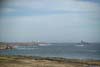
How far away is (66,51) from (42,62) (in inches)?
19.1

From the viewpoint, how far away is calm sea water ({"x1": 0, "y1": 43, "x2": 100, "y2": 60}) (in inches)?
153

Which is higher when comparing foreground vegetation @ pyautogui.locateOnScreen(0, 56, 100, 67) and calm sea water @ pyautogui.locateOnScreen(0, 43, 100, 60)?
calm sea water @ pyautogui.locateOnScreen(0, 43, 100, 60)

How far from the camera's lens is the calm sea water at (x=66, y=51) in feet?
12.7

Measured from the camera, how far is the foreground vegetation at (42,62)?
12.8 ft

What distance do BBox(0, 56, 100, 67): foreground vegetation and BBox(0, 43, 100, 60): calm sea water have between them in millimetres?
75

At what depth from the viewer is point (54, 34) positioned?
4.15 meters

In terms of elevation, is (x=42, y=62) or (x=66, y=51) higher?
(x=66, y=51)

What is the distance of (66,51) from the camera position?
4051mm

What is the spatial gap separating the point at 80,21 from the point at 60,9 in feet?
1.47

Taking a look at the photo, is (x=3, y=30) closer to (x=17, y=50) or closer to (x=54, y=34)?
(x=17, y=50)

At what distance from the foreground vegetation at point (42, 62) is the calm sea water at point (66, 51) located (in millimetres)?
75

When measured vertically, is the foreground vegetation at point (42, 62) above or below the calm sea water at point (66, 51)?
below

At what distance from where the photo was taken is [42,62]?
4.10 m

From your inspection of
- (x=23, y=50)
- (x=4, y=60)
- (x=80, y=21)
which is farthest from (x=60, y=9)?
(x=4, y=60)
